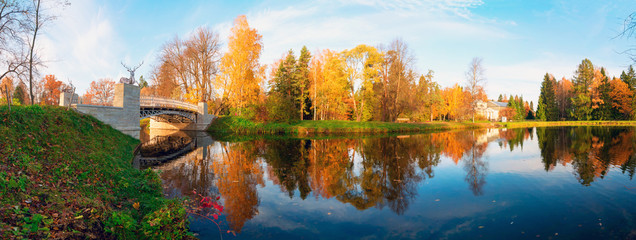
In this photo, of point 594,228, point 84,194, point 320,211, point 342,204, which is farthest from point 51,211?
point 594,228

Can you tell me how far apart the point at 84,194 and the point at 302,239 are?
178 inches

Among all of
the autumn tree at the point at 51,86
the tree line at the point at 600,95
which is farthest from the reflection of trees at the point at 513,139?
the autumn tree at the point at 51,86

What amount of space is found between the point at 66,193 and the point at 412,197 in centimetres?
782

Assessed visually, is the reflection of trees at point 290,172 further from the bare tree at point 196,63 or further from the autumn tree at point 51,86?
the autumn tree at point 51,86

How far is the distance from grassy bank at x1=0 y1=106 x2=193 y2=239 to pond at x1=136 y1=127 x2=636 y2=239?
85 centimetres

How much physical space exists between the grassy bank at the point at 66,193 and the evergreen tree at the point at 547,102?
8361 centimetres

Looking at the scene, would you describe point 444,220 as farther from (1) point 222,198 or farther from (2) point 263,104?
(2) point 263,104

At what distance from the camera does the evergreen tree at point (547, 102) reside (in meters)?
64.0

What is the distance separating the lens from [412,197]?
7289 mm

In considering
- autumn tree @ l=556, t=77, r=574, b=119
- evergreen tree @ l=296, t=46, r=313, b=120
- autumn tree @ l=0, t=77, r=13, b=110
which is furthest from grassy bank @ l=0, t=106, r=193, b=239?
autumn tree @ l=556, t=77, r=574, b=119

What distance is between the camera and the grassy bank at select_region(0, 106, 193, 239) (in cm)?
380

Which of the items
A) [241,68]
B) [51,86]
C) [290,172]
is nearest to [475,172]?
[290,172]

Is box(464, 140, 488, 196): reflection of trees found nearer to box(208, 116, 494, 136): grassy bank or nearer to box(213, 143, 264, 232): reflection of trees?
box(213, 143, 264, 232): reflection of trees

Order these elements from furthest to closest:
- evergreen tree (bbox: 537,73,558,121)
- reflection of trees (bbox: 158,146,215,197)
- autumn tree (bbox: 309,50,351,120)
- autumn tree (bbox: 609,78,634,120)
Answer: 1. evergreen tree (bbox: 537,73,558,121)
2. autumn tree (bbox: 609,78,634,120)
3. autumn tree (bbox: 309,50,351,120)
4. reflection of trees (bbox: 158,146,215,197)
